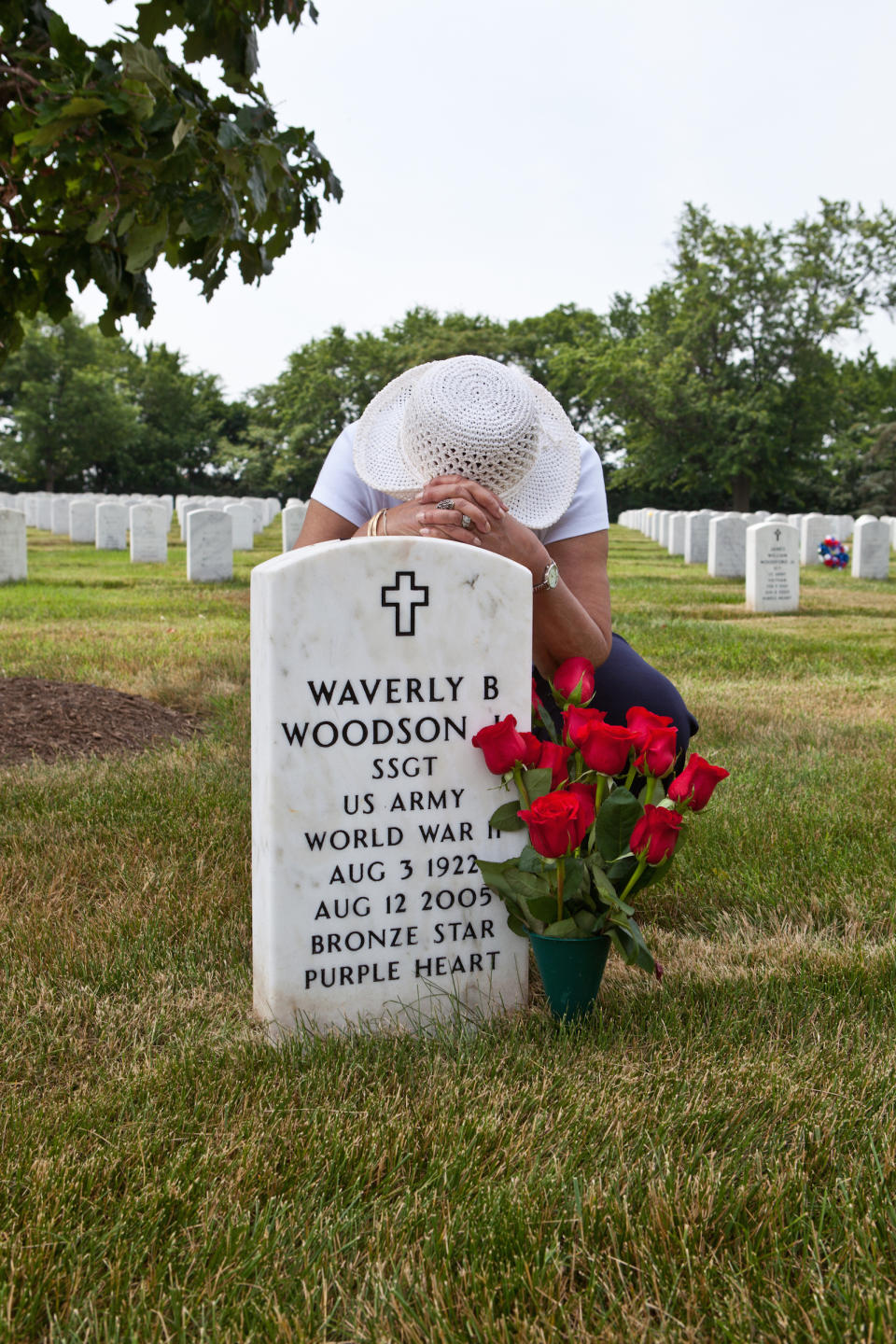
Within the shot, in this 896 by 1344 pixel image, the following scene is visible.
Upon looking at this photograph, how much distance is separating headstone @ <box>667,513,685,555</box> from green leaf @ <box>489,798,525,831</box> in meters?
19.5

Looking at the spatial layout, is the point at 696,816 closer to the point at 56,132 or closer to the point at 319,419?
the point at 56,132

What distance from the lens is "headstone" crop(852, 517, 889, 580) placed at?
16.1m

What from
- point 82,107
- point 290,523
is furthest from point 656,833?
point 290,523

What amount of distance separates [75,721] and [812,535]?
52.9 ft

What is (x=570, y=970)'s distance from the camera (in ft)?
7.01

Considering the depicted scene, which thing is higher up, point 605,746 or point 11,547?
point 11,547

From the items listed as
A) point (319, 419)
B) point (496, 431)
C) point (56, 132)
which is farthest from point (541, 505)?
point (319, 419)

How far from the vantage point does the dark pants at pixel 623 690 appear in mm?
2969

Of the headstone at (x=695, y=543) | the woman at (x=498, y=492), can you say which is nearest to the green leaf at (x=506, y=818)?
the woman at (x=498, y=492)

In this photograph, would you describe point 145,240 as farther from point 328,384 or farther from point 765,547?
point 328,384

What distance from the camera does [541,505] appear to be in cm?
250

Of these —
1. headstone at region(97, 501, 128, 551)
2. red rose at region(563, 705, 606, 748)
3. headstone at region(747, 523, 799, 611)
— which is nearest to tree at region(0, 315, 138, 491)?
headstone at region(97, 501, 128, 551)

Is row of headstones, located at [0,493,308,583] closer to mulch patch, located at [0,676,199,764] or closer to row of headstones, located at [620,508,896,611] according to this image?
row of headstones, located at [620,508,896,611]

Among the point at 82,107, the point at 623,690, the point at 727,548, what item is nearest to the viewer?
the point at 82,107
